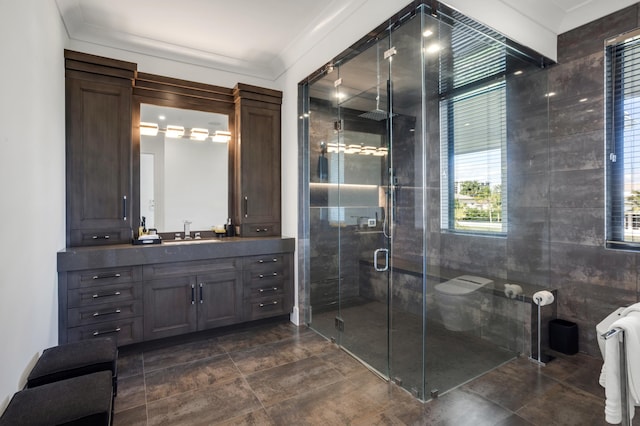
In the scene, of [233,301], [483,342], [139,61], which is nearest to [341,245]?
[233,301]

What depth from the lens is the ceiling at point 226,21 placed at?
9.05 feet

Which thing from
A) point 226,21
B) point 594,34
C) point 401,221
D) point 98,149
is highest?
point 226,21

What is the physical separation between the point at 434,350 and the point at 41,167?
3.14 meters

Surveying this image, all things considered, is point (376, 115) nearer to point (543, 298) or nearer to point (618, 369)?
point (543, 298)

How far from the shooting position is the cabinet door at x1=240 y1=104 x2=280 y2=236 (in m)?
3.86

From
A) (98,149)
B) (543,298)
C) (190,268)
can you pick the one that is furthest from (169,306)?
(543,298)

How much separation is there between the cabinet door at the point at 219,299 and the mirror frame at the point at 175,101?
750mm

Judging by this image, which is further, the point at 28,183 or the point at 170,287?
the point at 170,287

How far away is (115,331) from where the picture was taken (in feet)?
9.61

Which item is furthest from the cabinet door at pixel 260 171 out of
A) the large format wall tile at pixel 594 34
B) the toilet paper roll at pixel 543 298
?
the large format wall tile at pixel 594 34

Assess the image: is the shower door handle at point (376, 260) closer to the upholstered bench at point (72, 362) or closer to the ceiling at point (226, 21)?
the ceiling at point (226, 21)

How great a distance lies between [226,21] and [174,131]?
53.4 inches

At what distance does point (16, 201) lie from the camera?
1.72 m

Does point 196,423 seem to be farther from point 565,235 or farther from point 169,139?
point 565,235
